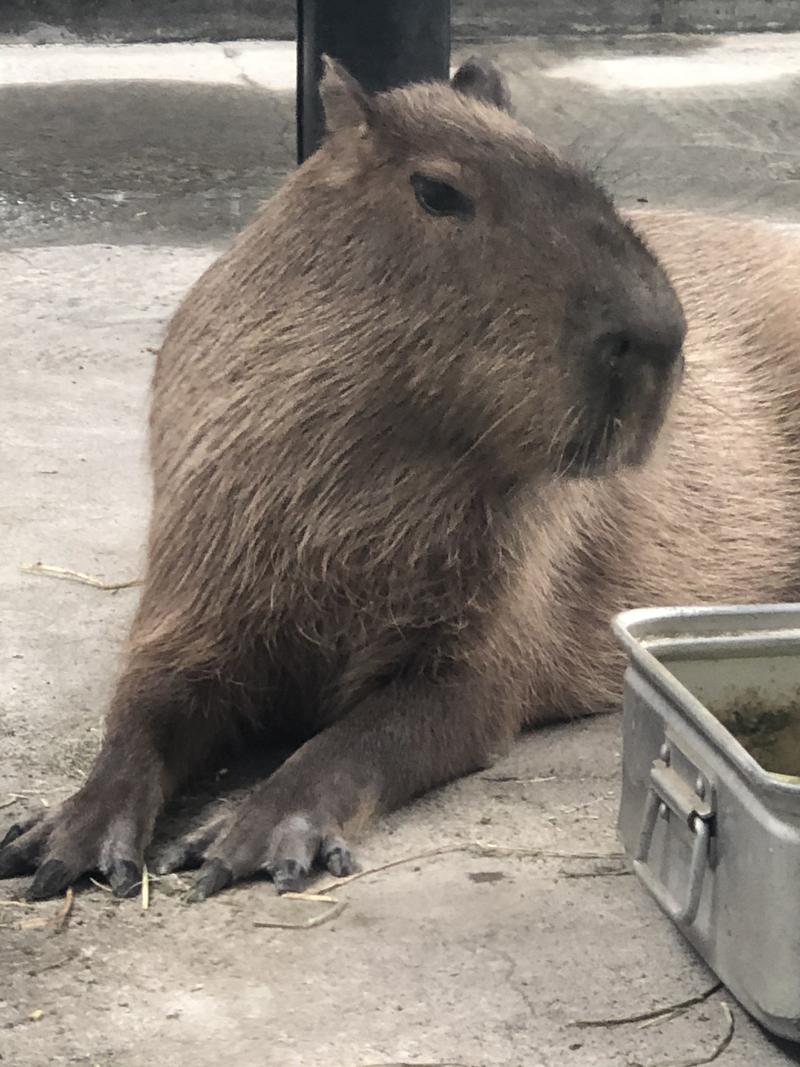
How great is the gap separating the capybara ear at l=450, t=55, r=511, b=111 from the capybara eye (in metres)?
0.32

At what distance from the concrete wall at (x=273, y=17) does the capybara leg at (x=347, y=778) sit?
8.66 metres

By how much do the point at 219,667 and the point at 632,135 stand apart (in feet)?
21.4

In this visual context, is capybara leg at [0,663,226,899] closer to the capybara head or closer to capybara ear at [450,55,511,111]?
the capybara head

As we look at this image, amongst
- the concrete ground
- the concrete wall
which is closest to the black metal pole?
the concrete ground

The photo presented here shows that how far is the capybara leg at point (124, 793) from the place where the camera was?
235 centimetres

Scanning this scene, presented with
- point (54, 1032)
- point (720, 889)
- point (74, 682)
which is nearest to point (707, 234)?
point (74, 682)

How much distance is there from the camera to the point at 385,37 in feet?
14.0

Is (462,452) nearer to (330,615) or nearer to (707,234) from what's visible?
(330,615)

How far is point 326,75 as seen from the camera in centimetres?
268

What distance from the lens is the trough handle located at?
2.06 metres

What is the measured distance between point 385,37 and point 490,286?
1.99m

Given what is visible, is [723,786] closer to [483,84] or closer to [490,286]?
[490,286]

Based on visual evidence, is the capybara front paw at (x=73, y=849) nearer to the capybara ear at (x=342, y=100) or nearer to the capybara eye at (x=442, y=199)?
the capybara eye at (x=442, y=199)

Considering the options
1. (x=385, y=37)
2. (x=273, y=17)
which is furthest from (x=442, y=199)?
(x=273, y=17)
